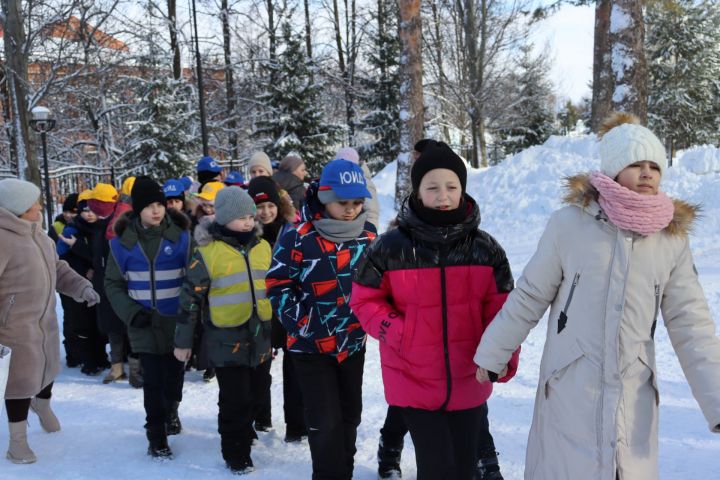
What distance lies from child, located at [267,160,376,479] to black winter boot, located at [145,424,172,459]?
1406 millimetres

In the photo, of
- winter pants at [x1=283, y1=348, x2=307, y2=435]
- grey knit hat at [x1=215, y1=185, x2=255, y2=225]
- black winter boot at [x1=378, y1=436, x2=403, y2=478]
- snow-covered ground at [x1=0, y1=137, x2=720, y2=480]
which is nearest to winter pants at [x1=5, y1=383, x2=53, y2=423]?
snow-covered ground at [x1=0, y1=137, x2=720, y2=480]

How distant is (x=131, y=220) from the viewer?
441cm

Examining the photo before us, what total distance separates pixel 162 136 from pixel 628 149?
21.3 meters

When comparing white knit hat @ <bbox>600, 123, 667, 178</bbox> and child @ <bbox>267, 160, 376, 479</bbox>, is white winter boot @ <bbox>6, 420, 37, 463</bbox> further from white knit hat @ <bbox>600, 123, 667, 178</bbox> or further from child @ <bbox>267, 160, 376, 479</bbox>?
white knit hat @ <bbox>600, 123, 667, 178</bbox>

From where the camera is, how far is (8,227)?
4055mm

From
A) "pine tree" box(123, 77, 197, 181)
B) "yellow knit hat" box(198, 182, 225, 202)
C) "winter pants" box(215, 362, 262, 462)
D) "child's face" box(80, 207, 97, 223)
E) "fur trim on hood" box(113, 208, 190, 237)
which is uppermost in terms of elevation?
"pine tree" box(123, 77, 197, 181)

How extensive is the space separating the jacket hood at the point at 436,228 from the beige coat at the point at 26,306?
9.47 feet

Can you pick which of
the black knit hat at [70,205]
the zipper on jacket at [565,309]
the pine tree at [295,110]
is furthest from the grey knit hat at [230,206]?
the pine tree at [295,110]

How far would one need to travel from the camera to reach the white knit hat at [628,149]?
89.8 inches

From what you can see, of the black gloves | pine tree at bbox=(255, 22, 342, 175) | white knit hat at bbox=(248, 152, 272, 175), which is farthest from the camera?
Answer: pine tree at bbox=(255, 22, 342, 175)

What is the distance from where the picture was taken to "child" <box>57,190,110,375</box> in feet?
20.7

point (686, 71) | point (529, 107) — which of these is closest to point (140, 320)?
point (686, 71)

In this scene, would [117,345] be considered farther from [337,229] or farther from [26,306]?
[337,229]

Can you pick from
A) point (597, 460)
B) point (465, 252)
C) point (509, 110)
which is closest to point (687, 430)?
point (597, 460)
